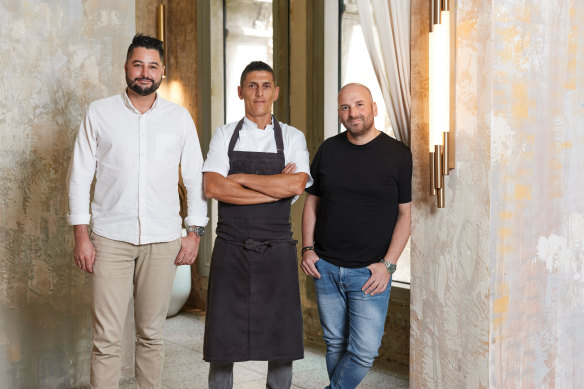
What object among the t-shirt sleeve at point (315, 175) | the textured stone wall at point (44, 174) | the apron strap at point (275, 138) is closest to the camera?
the apron strap at point (275, 138)

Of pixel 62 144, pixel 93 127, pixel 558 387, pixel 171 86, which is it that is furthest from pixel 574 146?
pixel 171 86

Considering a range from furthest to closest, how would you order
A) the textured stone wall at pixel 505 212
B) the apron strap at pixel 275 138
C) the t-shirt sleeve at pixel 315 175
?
the t-shirt sleeve at pixel 315 175 → the apron strap at pixel 275 138 → the textured stone wall at pixel 505 212

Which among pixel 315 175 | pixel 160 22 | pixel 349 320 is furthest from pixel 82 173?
pixel 160 22

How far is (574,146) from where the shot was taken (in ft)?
10.3

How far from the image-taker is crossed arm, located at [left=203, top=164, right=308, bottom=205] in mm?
3006

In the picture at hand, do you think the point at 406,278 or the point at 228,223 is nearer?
the point at 228,223

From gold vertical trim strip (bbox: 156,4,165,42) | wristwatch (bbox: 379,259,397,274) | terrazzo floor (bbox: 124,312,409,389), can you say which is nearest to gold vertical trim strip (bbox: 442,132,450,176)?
wristwatch (bbox: 379,259,397,274)

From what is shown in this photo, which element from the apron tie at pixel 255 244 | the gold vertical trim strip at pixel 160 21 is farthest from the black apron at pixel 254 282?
the gold vertical trim strip at pixel 160 21

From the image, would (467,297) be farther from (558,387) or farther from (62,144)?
(62,144)

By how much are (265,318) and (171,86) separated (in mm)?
4230

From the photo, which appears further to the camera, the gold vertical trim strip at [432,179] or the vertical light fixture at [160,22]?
the vertical light fixture at [160,22]

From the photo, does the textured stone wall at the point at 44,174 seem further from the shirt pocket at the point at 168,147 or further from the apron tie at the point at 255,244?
the apron tie at the point at 255,244

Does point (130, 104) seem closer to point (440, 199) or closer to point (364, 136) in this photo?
point (364, 136)

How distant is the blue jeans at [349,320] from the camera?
10.1 ft
